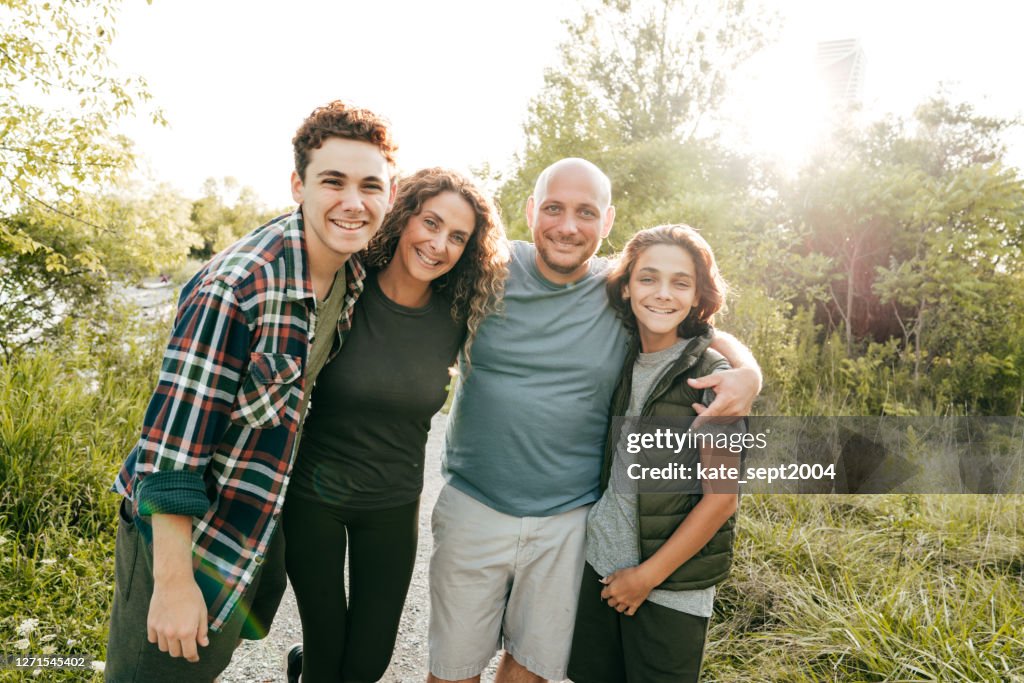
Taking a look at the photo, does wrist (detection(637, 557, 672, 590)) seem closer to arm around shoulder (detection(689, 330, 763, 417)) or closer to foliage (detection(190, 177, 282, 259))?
arm around shoulder (detection(689, 330, 763, 417))

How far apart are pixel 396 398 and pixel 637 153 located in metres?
7.99

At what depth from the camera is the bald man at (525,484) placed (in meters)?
2.25

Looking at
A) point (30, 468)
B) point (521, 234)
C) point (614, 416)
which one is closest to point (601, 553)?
point (614, 416)

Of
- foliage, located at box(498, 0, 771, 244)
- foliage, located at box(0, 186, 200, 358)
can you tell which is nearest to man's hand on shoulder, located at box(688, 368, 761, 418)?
foliage, located at box(0, 186, 200, 358)

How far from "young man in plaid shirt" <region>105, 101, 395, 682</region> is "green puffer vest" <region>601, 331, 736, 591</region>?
114 cm

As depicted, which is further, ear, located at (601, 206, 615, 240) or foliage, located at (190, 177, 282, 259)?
foliage, located at (190, 177, 282, 259)

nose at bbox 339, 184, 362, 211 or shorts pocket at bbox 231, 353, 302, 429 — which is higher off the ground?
nose at bbox 339, 184, 362, 211

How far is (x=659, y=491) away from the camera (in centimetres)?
206

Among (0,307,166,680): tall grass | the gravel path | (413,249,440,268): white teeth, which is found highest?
(413,249,440,268): white teeth

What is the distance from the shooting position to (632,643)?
2.08 meters

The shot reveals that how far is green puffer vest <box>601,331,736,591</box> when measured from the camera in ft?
6.62

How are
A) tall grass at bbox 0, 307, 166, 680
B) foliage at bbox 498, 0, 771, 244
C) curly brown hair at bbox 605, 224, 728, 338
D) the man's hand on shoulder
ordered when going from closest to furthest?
the man's hand on shoulder → curly brown hair at bbox 605, 224, 728, 338 → tall grass at bbox 0, 307, 166, 680 → foliage at bbox 498, 0, 771, 244

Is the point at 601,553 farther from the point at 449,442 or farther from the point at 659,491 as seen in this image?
the point at 449,442

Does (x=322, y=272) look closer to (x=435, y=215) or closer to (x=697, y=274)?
(x=435, y=215)
